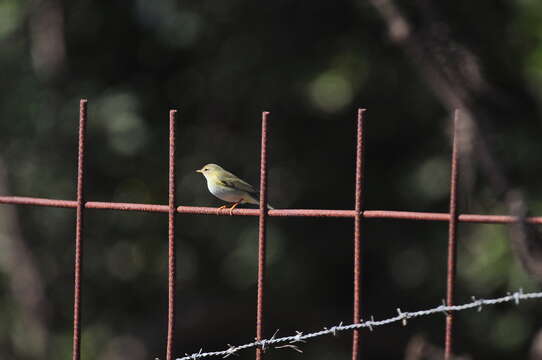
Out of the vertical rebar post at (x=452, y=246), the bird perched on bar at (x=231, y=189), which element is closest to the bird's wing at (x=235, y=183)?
the bird perched on bar at (x=231, y=189)

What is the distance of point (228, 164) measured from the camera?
9688 mm

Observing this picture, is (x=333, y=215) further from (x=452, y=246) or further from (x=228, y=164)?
(x=228, y=164)

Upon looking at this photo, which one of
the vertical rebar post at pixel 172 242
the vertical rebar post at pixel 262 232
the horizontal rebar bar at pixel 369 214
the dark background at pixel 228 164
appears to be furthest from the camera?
the dark background at pixel 228 164

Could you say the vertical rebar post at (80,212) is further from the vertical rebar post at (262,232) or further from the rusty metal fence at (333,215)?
the vertical rebar post at (262,232)

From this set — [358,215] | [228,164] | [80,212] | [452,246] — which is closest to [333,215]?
[358,215]

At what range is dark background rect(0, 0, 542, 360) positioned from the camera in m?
9.13

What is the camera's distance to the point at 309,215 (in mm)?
2723

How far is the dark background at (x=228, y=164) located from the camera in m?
9.13

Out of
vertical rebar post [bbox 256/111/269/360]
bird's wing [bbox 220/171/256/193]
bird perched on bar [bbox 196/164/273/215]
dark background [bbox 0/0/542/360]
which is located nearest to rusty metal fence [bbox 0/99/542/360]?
vertical rebar post [bbox 256/111/269/360]

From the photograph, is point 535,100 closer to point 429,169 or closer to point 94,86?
point 429,169

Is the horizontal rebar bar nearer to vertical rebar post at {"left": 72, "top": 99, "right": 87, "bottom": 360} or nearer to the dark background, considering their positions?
vertical rebar post at {"left": 72, "top": 99, "right": 87, "bottom": 360}

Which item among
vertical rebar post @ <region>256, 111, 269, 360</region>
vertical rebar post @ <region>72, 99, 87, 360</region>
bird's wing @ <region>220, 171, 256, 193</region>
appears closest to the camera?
vertical rebar post @ <region>256, 111, 269, 360</region>

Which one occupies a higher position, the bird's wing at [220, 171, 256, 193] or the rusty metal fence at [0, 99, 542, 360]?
the bird's wing at [220, 171, 256, 193]

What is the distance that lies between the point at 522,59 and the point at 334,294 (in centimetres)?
367
